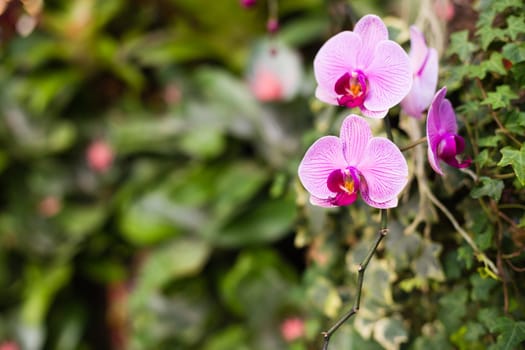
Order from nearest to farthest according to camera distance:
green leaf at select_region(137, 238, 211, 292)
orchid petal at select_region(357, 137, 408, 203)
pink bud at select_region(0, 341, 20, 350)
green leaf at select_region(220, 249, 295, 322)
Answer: orchid petal at select_region(357, 137, 408, 203), green leaf at select_region(220, 249, 295, 322), green leaf at select_region(137, 238, 211, 292), pink bud at select_region(0, 341, 20, 350)

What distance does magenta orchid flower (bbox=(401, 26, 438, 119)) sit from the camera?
65 centimetres

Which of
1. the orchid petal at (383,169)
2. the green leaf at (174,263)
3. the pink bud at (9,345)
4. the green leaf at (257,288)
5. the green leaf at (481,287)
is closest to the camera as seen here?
the orchid petal at (383,169)

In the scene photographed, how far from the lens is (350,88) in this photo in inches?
24.2

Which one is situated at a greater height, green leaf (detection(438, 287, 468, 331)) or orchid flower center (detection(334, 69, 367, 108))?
orchid flower center (detection(334, 69, 367, 108))

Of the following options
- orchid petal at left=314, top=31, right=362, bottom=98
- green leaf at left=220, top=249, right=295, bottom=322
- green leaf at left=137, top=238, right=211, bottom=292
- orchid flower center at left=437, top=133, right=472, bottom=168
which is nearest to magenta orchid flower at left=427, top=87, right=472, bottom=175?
orchid flower center at left=437, top=133, right=472, bottom=168

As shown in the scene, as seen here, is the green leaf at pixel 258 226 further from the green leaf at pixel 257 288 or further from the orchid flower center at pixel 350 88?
the orchid flower center at pixel 350 88

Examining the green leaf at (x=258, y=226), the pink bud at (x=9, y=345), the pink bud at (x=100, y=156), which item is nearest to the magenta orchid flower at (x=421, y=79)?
the green leaf at (x=258, y=226)

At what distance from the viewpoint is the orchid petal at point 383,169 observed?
1.83 ft

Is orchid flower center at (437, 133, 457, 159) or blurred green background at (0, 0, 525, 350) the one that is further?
blurred green background at (0, 0, 525, 350)

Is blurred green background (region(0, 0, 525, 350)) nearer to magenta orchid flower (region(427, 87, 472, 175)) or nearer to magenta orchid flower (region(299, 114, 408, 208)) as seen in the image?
magenta orchid flower (region(427, 87, 472, 175))

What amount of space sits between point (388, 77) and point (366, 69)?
0.03 m

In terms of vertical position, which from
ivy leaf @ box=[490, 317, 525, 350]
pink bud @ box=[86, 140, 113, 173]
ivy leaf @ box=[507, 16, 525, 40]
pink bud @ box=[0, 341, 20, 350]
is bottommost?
pink bud @ box=[0, 341, 20, 350]

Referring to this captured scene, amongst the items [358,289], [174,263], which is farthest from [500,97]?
[174,263]

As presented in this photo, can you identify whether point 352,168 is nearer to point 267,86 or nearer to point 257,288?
point 257,288
